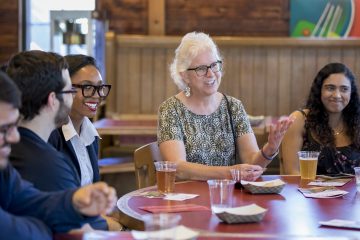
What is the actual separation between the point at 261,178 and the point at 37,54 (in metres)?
1.35

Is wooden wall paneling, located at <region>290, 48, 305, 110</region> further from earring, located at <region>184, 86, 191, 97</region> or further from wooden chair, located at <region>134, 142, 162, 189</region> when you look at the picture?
wooden chair, located at <region>134, 142, 162, 189</region>

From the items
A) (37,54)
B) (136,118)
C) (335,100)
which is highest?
(37,54)

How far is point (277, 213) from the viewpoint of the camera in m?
2.11

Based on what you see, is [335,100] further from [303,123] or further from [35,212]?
[35,212]

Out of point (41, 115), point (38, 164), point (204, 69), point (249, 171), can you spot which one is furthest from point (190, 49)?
point (38, 164)

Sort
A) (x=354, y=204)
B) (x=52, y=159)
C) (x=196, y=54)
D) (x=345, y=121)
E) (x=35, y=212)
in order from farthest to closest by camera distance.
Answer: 1. (x=345, y=121)
2. (x=196, y=54)
3. (x=354, y=204)
4. (x=52, y=159)
5. (x=35, y=212)

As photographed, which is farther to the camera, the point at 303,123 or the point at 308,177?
the point at 303,123

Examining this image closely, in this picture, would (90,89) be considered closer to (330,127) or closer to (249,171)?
(249,171)

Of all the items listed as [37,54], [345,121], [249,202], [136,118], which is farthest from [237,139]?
[136,118]

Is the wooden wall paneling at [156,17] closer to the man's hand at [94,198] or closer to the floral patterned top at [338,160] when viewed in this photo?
the floral patterned top at [338,160]

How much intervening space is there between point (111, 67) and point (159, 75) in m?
0.50

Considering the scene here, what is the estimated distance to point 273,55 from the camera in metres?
6.20

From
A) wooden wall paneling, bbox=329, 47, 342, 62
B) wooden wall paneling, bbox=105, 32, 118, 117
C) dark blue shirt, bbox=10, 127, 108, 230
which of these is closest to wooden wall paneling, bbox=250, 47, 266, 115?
wooden wall paneling, bbox=329, 47, 342, 62

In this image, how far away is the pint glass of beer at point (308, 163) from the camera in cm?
276
